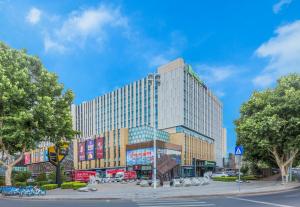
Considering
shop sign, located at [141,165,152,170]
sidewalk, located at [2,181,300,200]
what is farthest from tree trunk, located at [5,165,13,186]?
shop sign, located at [141,165,152,170]

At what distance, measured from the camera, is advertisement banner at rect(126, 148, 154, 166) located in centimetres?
8409

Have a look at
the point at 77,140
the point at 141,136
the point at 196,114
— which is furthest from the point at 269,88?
the point at 77,140

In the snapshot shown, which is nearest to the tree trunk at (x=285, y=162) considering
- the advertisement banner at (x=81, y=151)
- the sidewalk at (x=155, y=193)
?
the sidewalk at (x=155, y=193)

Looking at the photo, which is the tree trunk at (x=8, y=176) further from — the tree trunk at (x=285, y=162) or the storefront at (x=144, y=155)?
the storefront at (x=144, y=155)

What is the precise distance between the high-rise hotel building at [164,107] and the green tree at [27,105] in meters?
67.4

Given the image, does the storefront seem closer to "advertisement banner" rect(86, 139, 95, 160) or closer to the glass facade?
the glass facade

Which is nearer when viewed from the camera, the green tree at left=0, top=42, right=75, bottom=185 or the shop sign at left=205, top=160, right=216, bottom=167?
the green tree at left=0, top=42, right=75, bottom=185

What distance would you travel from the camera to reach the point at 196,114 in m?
116

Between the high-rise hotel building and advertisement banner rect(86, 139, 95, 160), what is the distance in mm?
7050

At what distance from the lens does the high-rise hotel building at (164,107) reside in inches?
4161

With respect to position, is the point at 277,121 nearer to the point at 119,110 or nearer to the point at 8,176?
the point at 8,176

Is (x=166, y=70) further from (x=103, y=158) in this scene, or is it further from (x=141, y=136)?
(x=103, y=158)

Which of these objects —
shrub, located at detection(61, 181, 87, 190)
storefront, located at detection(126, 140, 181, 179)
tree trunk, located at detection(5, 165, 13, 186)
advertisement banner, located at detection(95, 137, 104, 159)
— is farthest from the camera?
advertisement banner, located at detection(95, 137, 104, 159)

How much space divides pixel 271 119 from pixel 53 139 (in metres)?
21.3
